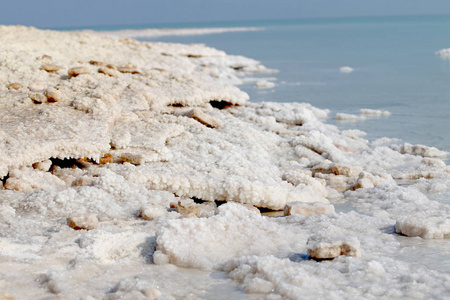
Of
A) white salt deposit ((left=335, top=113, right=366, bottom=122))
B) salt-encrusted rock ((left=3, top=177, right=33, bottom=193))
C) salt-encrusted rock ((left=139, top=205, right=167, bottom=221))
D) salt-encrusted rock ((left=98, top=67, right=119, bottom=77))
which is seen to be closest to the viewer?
salt-encrusted rock ((left=139, top=205, right=167, bottom=221))

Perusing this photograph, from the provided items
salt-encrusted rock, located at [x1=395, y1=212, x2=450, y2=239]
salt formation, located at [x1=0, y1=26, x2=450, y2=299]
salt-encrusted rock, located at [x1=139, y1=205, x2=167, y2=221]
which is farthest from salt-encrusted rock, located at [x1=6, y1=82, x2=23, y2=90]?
salt-encrusted rock, located at [x1=395, y1=212, x2=450, y2=239]

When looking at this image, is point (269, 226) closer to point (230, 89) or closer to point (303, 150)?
point (303, 150)

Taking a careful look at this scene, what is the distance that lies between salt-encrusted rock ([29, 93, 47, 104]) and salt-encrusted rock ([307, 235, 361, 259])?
3.01 metres

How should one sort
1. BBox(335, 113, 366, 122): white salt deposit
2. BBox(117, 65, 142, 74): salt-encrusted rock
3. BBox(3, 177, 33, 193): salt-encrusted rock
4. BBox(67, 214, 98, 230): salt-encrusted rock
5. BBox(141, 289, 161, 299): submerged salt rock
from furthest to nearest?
BBox(335, 113, 366, 122): white salt deposit < BBox(117, 65, 142, 74): salt-encrusted rock < BBox(3, 177, 33, 193): salt-encrusted rock < BBox(67, 214, 98, 230): salt-encrusted rock < BBox(141, 289, 161, 299): submerged salt rock

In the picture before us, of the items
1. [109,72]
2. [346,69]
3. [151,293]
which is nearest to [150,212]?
[151,293]

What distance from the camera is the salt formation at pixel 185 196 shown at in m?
2.57

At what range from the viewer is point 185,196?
13.5ft

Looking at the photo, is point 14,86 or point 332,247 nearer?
point 332,247

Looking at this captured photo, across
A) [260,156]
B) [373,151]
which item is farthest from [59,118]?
[373,151]

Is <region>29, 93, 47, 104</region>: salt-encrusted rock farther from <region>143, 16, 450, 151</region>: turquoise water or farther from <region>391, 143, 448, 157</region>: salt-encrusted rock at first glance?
<region>143, 16, 450, 151</region>: turquoise water

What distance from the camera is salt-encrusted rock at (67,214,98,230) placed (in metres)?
3.19

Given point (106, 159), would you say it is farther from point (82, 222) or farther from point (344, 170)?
point (344, 170)

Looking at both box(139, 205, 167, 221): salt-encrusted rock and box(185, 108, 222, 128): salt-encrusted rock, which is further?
box(185, 108, 222, 128): salt-encrusted rock

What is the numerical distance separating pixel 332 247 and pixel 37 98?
3.15m
